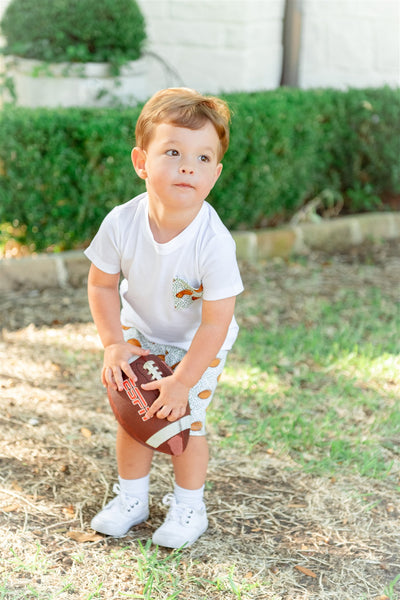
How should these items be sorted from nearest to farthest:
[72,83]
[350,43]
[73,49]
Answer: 1. [73,49]
2. [72,83]
3. [350,43]

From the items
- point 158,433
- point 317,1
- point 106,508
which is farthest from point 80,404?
point 317,1

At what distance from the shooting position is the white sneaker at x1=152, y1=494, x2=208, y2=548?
231cm

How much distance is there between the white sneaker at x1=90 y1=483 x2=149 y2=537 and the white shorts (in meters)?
0.37

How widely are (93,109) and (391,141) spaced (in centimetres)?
248

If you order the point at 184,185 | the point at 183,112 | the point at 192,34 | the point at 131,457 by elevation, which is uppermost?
the point at 192,34

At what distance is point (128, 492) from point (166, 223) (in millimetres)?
931

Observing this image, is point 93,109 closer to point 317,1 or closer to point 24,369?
point 24,369

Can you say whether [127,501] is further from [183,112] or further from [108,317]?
[183,112]

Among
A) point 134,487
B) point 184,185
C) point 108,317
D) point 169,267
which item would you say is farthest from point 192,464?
point 184,185

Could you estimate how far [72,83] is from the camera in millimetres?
5062

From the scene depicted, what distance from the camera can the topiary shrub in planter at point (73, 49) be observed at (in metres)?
4.96

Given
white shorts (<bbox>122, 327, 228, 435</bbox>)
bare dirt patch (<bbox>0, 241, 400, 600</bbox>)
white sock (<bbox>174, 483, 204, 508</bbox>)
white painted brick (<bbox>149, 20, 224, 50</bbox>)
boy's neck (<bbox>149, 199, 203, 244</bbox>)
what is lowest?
bare dirt patch (<bbox>0, 241, 400, 600</bbox>)

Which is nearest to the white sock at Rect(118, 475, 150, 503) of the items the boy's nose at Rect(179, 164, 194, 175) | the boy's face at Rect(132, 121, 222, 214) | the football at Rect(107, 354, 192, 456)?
the football at Rect(107, 354, 192, 456)

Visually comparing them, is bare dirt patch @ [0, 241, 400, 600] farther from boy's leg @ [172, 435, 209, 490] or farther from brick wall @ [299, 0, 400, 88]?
brick wall @ [299, 0, 400, 88]
